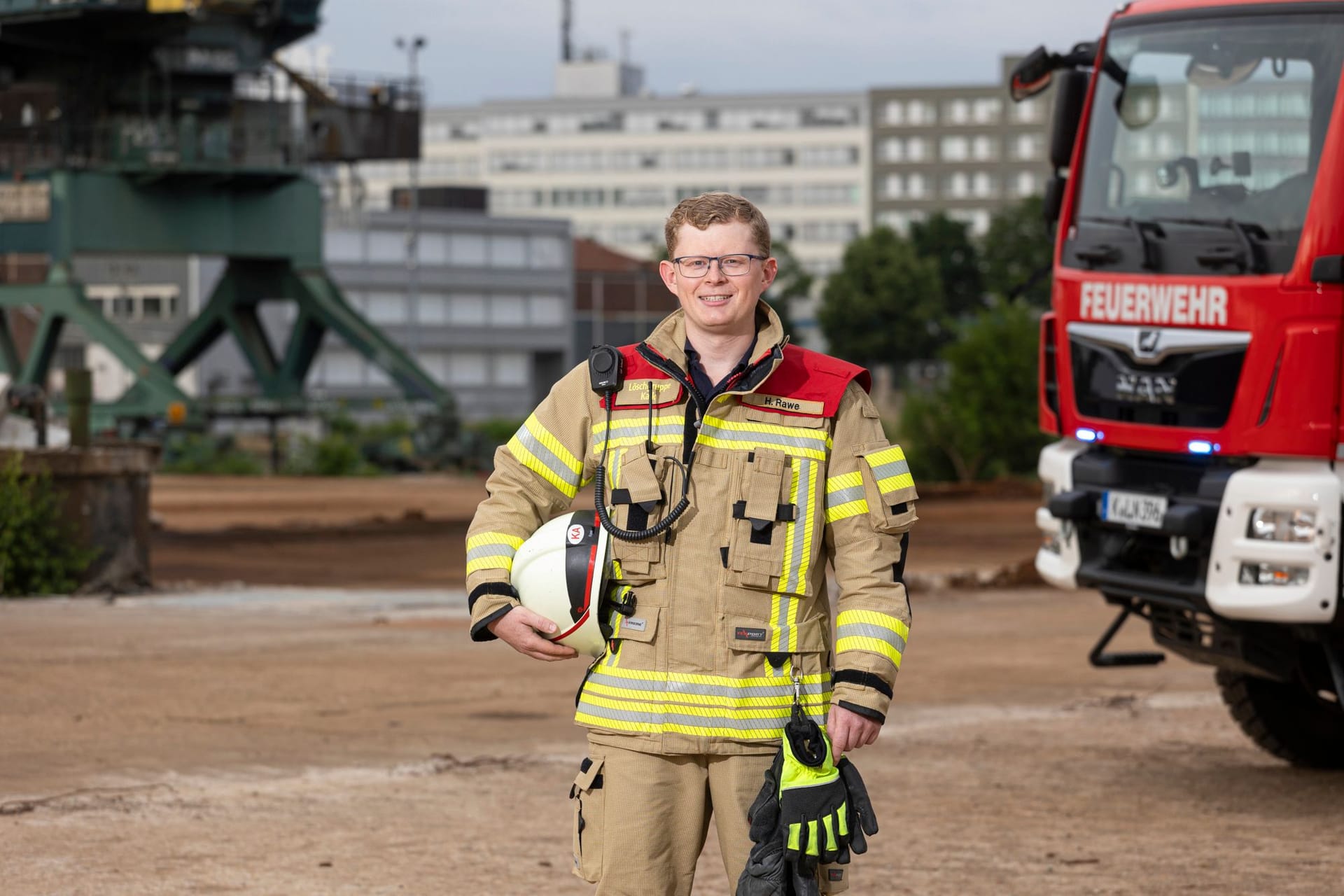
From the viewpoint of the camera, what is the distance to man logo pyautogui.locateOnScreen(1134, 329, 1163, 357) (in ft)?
29.3

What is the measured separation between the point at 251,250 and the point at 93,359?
2803 centimetres

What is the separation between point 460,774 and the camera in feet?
30.8

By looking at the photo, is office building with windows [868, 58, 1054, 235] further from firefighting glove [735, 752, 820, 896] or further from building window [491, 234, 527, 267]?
firefighting glove [735, 752, 820, 896]

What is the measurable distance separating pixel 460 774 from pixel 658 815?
505cm

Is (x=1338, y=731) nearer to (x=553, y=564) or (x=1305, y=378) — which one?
(x=1305, y=378)

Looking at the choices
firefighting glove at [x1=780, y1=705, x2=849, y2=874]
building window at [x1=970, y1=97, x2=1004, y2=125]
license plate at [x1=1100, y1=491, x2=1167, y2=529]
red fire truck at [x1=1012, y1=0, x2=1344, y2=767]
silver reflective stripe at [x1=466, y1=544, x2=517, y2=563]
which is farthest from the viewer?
building window at [x1=970, y1=97, x2=1004, y2=125]

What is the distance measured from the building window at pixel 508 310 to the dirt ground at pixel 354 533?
52781 millimetres

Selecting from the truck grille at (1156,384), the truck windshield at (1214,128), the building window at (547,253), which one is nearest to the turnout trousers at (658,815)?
the truck grille at (1156,384)

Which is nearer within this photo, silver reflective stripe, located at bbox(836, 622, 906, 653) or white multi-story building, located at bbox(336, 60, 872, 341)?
silver reflective stripe, located at bbox(836, 622, 906, 653)

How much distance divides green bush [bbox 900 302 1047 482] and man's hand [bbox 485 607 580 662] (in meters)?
31.0

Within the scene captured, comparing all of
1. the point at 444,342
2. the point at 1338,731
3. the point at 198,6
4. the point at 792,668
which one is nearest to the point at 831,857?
the point at 792,668

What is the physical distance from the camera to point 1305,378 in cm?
837

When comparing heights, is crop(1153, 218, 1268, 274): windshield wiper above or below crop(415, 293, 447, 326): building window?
above

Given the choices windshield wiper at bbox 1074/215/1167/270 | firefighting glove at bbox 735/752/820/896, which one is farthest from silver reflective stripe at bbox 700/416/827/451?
windshield wiper at bbox 1074/215/1167/270
